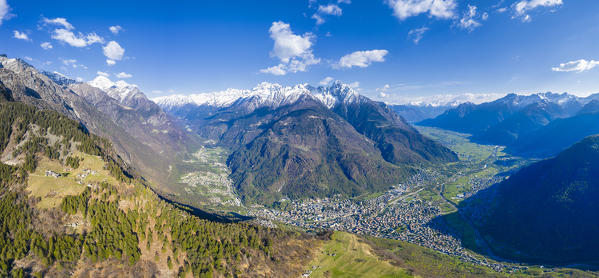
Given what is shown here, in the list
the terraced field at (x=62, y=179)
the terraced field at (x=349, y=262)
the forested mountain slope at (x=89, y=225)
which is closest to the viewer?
the forested mountain slope at (x=89, y=225)

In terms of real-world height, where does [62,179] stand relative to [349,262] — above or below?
above

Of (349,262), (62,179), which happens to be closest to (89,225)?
(62,179)

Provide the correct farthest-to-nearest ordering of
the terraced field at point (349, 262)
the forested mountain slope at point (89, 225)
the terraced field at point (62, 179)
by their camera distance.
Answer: the terraced field at point (349, 262), the terraced field at point (62, 179), the forested mountain slope at point (89, 225)

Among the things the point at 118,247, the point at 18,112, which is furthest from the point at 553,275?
the point at 18,112

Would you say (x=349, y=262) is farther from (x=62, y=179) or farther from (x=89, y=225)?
(x=62, y=179)

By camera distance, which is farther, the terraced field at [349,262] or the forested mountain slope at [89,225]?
the terraced field at [349,262]

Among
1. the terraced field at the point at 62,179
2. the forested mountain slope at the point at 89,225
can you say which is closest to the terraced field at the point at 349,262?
the forested mountain slope at the point at 89,225

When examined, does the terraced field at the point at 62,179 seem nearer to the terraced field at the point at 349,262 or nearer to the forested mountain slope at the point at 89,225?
the forested mountain slope at the point at 89,225

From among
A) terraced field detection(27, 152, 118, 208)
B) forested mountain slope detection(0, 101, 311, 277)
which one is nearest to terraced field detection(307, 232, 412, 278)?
forested mountain slope detection(0, 101, 311, 277)

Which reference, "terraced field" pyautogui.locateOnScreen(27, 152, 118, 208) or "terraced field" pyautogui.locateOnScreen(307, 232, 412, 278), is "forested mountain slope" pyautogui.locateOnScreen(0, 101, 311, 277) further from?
"terraced field" pyautogui.locateOnScreen(307, 232, 412, 278)

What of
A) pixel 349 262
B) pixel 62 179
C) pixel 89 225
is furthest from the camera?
pixel 349 262

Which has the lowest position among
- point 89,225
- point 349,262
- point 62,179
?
point 349,262
